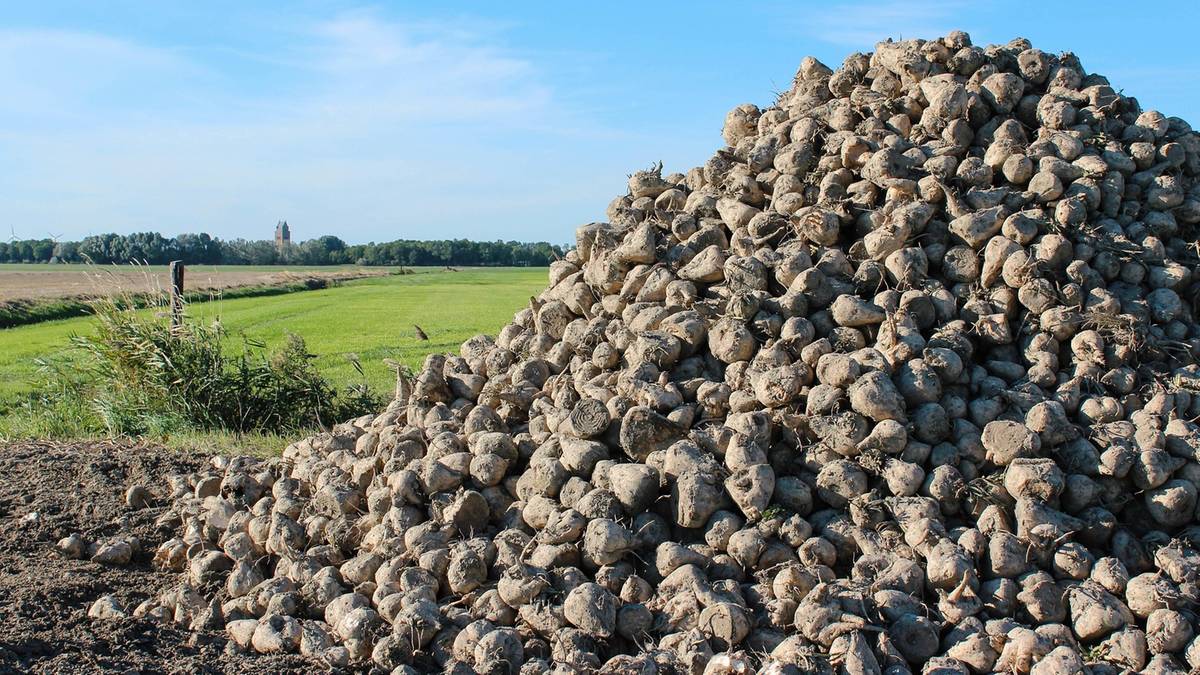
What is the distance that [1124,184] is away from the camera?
5.10 metres

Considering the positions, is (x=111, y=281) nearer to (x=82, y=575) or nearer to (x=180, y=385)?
(x=180, y=385)

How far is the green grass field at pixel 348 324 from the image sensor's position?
1328 cm

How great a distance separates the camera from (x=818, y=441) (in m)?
4.10

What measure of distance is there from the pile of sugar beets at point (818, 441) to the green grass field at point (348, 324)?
3.85 metres

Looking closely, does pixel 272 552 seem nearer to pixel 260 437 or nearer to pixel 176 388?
pixel 260 437

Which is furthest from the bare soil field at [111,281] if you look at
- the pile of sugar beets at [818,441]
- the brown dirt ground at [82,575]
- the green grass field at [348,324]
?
the pile of sugar beets at [818,441]

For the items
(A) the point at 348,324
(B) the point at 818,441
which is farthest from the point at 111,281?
(A) the point at 348,324

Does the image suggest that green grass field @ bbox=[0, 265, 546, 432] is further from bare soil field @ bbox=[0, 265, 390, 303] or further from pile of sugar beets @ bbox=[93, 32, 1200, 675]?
pile of sugar beets @ bbox=[93, 32, 1200, 675]

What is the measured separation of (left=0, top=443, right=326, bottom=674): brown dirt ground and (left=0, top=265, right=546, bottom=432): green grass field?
6.00ft

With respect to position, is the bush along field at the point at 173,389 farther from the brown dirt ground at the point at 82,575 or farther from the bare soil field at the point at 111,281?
the brown dirt ground at the point at 82,575

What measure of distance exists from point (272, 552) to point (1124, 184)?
455 cm

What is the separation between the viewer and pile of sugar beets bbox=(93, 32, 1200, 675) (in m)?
3.50

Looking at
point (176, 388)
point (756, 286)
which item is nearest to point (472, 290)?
point (176, 388)

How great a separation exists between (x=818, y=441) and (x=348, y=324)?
756 inches
